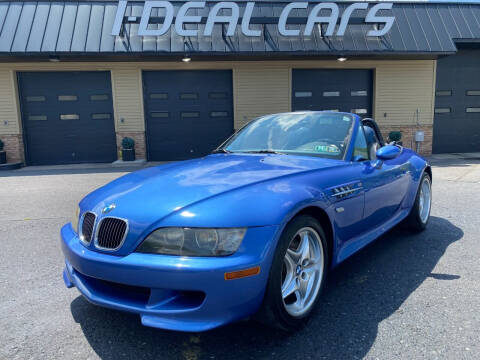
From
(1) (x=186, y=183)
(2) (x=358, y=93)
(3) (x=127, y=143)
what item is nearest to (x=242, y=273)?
(1) (x=186, y=183)

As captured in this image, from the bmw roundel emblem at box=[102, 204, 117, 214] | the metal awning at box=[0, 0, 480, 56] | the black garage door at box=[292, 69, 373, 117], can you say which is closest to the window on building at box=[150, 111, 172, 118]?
the metal awning at box=[0, 0, 480, 56]

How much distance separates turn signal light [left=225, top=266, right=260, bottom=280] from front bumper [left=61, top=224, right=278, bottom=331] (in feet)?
0.06

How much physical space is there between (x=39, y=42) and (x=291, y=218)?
1299 cm

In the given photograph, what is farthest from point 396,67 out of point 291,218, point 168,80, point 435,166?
point 291,218

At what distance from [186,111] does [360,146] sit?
11.3 meters

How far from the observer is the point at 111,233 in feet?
6.56

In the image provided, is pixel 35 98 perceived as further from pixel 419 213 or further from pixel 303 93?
pixel 419 213

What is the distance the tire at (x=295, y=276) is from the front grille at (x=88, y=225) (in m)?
1.13

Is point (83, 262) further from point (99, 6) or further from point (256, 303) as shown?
point (99, 6)

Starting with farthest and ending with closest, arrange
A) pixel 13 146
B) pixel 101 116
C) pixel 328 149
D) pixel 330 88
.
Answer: pixel 330 88, pixel 101 116, pixel 13 146, pixel 328 149

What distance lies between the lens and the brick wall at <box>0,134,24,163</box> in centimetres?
1310

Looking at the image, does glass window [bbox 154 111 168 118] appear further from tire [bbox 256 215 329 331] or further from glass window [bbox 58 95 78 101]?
tire [bbox 256 215 329 331]

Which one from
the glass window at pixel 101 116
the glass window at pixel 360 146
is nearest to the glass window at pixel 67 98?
the glass window at pixel 101 116

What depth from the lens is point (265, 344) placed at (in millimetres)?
2070
